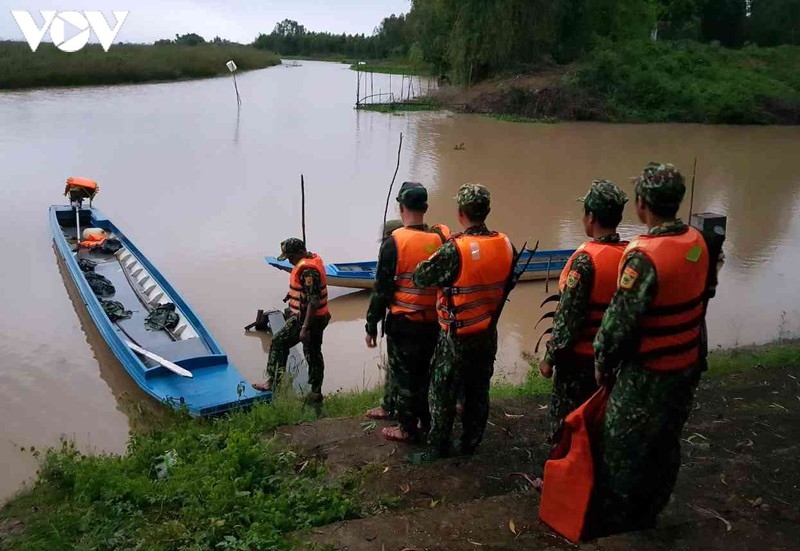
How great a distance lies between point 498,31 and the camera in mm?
30500

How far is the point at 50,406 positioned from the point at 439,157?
14948 mm

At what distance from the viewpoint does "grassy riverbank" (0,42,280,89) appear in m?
30.2

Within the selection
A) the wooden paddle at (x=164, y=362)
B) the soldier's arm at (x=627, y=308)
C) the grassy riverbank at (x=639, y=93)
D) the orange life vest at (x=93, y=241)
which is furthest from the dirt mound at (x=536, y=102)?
the soldier's arm at (x=627, y=308)

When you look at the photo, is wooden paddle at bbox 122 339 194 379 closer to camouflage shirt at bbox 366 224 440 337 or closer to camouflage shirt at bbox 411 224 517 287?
camouflage shirt at bbox 366 224 440 337

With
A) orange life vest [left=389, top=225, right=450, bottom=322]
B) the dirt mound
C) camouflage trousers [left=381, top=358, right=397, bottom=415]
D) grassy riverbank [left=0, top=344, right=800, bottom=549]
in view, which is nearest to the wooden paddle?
grassy riverbank [left=0, top=344, right=800, bottom=549]

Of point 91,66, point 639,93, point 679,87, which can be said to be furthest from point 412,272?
point 91,66

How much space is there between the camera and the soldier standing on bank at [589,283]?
298 centimetres

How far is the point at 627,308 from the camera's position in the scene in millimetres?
2520

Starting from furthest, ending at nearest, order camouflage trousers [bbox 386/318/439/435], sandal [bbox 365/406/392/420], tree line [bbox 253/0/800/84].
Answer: tree line [bbox 253/0/800/84] < sandal [bbox 365/406/392/420] < camouflage trousers [bbox 386/318/439/435]

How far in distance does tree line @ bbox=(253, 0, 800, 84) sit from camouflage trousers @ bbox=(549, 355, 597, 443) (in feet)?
96.6

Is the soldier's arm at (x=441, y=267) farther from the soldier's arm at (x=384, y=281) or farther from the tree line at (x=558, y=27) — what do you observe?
the tree line at (x=558, y=27)

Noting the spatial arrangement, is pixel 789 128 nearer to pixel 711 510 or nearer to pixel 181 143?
pixel 181 143

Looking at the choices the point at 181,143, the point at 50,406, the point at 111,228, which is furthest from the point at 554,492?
the point at 181,143

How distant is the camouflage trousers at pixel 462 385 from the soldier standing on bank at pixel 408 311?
29cm
